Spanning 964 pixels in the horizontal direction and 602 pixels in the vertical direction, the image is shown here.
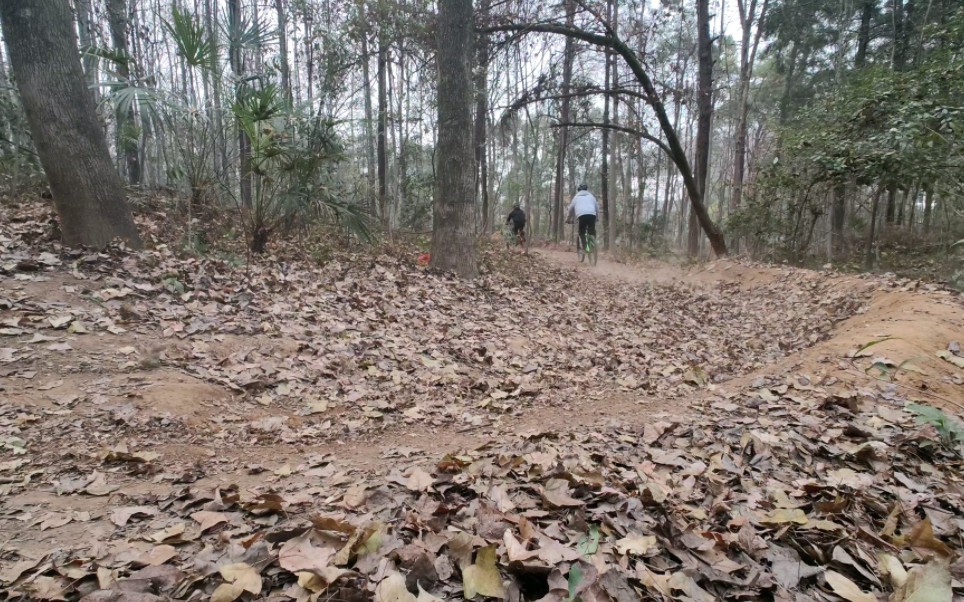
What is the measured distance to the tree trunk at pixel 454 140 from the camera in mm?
6551

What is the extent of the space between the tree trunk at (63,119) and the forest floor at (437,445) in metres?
0.46

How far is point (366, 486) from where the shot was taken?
6.71ft

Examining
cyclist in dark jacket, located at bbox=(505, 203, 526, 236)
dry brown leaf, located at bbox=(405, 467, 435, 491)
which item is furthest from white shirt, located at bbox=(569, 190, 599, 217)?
dry brown leaf, located at bbox=(405, 467, 435, 491)

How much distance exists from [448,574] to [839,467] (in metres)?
1.89

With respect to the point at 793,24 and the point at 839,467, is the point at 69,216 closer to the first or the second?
the point at 839,467

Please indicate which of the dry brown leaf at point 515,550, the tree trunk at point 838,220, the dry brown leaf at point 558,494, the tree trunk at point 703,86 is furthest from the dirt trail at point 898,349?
the tree trunk at point 703,86

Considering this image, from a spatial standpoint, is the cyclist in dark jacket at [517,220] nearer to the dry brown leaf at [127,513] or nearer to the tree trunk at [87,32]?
the tree trunk at [87,32]

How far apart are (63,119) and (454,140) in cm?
402

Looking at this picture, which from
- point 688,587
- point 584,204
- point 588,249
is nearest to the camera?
point 688,587

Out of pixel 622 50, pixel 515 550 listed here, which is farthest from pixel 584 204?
pixel 515 550

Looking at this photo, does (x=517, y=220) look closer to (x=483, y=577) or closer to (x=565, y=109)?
(x=565, y=109)

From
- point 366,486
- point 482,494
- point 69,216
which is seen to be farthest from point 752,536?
point 69,216

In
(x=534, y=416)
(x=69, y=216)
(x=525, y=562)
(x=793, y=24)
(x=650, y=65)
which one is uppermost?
(x=793, y=24)

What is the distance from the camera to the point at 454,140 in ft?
21.7
